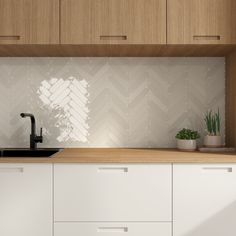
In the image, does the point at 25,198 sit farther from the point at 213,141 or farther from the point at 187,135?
the point at 213,141

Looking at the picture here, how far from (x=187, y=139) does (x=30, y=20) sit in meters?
1.37

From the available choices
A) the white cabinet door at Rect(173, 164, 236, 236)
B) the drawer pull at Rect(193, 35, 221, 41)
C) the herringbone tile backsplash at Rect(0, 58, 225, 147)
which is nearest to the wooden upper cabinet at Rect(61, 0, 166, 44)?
the drawer pull at Rect(193, 35, 221, 41)

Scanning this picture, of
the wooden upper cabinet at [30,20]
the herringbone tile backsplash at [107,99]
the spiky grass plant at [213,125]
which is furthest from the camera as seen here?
the herringbone tile backsplash at [107,99]

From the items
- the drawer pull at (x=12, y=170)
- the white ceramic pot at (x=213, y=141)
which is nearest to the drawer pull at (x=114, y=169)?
the drawer pull at (x=12, y=170)

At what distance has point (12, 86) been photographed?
2.81 metres

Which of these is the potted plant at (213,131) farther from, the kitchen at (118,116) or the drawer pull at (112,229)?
the drawer pull at (112,229)

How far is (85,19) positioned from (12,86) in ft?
2.87

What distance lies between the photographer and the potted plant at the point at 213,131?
260 cm

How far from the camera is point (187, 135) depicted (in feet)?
8.46

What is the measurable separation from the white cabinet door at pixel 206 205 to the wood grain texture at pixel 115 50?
86cm

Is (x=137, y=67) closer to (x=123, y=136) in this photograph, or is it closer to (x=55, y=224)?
(x=123, y=136)

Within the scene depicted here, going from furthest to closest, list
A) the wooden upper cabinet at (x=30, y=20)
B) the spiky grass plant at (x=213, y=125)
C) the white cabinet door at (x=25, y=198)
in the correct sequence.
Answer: the spiky grass plant at (x=213, y=125)
the wooden upper cabinet at (x=30, y=20)
the white cabinet door at (x=25, y=198)

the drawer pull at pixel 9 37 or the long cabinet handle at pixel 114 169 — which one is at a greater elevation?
→ the drawer pull at pixel 9 37

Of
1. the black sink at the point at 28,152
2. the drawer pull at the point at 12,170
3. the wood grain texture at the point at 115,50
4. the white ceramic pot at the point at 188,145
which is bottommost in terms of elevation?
the drawer pull at the point at 12,170
